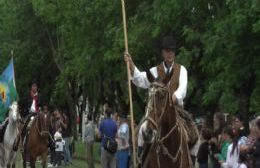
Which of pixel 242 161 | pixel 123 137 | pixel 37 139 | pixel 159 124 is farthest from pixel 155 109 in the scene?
pixel 37 139

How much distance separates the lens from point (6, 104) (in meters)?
26.1

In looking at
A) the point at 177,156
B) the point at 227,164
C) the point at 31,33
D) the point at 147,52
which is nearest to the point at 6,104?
the point at 147,52

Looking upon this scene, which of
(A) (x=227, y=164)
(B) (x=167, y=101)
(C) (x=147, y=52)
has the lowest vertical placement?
(A) (x=227, y=164)

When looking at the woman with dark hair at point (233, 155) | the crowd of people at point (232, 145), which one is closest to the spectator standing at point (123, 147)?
the crowd of people at point (232, 145)

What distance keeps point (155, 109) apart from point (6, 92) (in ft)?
51.0

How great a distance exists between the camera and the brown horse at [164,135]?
11.7 metres

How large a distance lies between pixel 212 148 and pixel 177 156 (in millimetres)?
7047

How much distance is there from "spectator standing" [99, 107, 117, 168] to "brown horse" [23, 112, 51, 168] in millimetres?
1895

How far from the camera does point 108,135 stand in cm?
2605

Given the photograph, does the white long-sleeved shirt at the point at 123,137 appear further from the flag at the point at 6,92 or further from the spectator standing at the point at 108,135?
the flag at the point at 6,92

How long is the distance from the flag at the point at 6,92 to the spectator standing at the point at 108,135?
3.10 meters

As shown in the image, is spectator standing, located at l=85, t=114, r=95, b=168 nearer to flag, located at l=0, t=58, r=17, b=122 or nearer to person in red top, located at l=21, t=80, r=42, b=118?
flag, located at l=0, t=58, r=17, b=122

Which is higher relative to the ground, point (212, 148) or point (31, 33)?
point (31, 33)

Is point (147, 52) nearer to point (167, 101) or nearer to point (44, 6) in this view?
point (44, 6)
